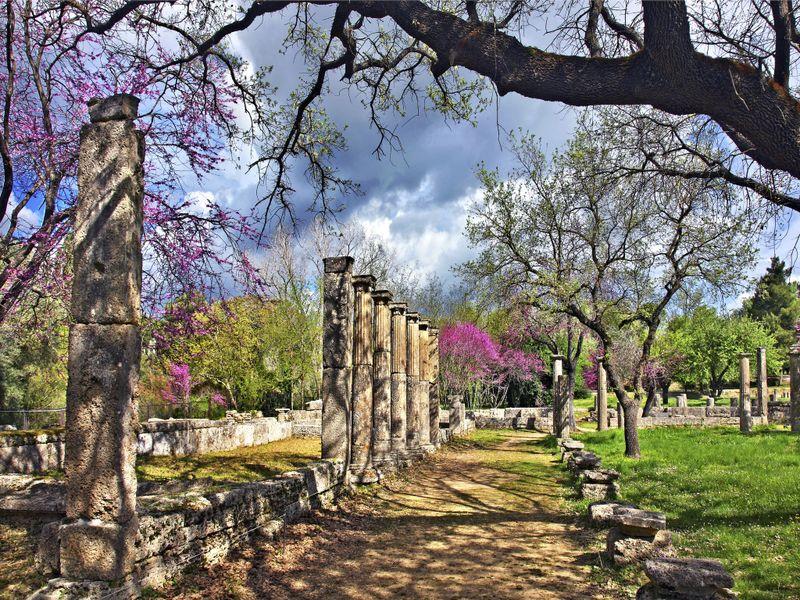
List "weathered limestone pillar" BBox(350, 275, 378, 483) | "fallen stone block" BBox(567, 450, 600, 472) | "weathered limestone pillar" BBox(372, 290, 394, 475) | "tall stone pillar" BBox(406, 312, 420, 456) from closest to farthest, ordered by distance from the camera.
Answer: "weathered limestone pillar" BBox(350, 275, 378, 483) → "fallen stone block" BBox(567, 450, 600, 472) → "weathered limestone pillar" BBox(372, 290, 394, 475) → "tall stone pillar" BBox(406, 312, 420, 456)

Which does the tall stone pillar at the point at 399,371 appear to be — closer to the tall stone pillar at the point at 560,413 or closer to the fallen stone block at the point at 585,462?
the fallen stone block at the point at 585,462

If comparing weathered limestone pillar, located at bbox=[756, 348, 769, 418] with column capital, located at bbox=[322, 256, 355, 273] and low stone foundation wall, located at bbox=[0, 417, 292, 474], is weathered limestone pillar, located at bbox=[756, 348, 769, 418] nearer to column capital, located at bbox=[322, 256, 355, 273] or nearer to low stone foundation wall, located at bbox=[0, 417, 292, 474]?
low stone foundation wall, located at bbox=[0, 417, 292, 474]

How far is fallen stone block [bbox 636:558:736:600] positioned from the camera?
4.73 metres

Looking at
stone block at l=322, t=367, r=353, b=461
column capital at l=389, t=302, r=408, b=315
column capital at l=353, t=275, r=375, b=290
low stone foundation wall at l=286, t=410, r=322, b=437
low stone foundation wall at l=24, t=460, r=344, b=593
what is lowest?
low stone foundation wall at l=286, t=410, r=322, b=437

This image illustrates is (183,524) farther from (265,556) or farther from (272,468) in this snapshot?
(272,468)

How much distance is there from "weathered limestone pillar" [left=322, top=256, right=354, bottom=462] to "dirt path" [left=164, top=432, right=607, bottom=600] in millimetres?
1129

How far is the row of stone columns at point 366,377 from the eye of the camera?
437 inches

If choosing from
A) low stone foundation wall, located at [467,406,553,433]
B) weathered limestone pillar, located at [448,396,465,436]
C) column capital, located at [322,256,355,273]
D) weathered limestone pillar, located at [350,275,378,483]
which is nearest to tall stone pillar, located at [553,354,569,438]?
weathered limestone pillar, located at [448,396,465,436]

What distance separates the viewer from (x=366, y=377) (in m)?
12.6

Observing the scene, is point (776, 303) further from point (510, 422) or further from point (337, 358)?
point (337, 358)

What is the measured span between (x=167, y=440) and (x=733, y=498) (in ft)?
41.0

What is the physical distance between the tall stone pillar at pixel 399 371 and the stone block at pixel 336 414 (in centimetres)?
464

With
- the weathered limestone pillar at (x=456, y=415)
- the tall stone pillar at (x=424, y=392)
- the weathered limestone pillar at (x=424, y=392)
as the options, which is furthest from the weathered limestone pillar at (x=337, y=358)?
the weathered limestone pillar at (x=456, y=415)

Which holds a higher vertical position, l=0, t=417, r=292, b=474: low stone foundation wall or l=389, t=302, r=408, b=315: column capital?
l=389, t=302, r=408, b=315: column capital
